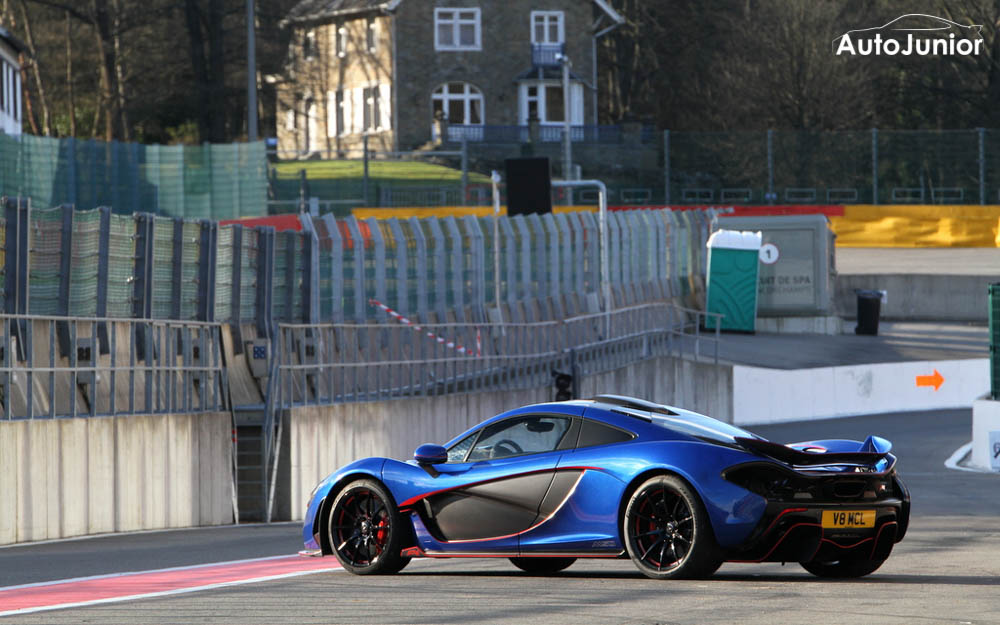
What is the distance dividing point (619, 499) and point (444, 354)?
48.7 ft

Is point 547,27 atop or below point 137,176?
atop

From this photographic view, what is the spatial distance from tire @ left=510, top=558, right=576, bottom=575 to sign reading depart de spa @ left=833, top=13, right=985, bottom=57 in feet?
192

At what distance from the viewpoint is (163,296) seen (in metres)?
19.7

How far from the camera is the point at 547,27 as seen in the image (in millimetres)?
80125

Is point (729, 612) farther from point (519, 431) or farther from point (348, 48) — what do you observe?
point (348, 48)

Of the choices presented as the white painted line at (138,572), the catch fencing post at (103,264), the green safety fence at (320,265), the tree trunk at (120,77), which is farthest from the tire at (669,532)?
the tree trunk at (120,77)

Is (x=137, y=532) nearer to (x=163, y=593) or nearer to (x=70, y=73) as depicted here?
(x=163, y=593)

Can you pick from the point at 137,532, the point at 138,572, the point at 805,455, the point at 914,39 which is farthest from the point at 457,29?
the point at 805,455

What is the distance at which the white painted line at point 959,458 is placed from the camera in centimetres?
2769

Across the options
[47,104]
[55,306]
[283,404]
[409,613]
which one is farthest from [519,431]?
[47,104]

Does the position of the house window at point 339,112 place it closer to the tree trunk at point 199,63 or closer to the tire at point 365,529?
the tree trunk at point 199,63

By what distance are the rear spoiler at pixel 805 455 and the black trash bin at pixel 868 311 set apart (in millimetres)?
32611

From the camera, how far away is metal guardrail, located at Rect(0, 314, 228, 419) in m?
16.1

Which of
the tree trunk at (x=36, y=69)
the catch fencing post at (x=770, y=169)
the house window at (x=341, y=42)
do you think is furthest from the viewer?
the house window at (x=341, y=42)
